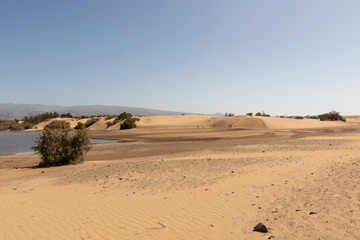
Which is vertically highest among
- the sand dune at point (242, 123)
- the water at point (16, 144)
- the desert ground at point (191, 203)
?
the sand dune at point (242, 123)

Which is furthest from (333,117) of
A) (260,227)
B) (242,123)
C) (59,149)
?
(260,227)

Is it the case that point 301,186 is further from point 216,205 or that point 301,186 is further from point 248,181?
point 216,205

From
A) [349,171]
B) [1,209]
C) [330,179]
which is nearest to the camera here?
[1,209]

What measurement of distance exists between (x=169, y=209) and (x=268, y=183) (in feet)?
12.7

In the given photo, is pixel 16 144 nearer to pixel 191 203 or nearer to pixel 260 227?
pixel 191 203

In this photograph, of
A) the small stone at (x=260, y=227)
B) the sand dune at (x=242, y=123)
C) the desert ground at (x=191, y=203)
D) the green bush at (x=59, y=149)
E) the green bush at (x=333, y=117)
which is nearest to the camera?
the small stone at (x=260, y=227)

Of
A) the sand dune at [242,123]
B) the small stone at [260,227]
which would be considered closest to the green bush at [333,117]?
the sand dune at [242,123]

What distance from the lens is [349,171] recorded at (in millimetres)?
9398

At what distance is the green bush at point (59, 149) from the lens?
52.1 feet

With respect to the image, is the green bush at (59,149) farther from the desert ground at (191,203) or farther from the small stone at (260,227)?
the small stone at (260,227)

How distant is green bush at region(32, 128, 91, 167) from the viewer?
52.1 feet

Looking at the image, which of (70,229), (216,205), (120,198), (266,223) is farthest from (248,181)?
(70,229)

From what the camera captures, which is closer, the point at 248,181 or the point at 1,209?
the point at 1,209

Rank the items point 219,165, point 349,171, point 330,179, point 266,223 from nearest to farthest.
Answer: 1. point 266,223
2. point 330,179
3. point 349,171
4. point 219,165
